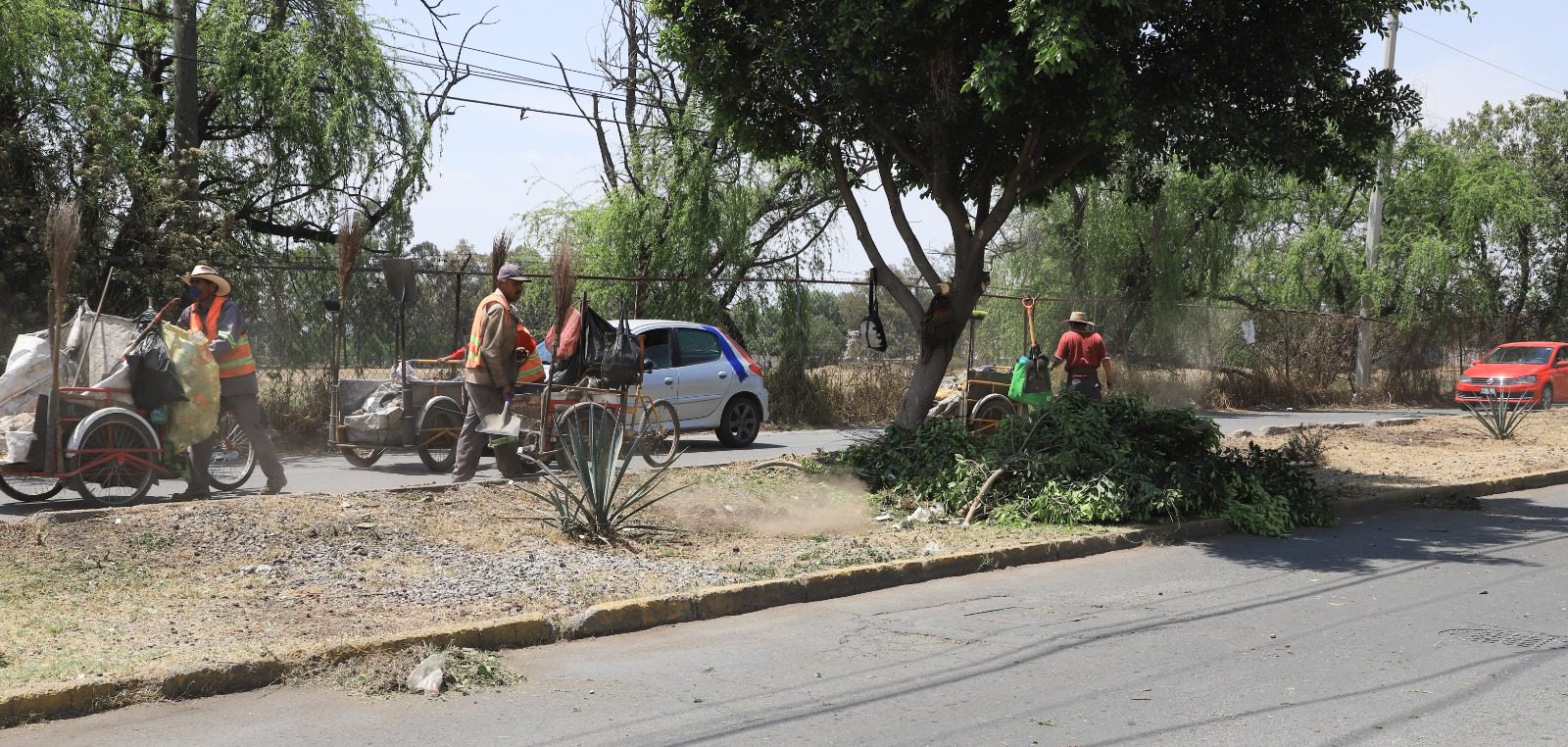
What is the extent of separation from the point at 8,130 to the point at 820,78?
9568mm

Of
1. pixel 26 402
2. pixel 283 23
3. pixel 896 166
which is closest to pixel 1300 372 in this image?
pixel 896 166

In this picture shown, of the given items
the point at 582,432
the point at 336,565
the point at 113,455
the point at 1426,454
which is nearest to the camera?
the point at 336,565

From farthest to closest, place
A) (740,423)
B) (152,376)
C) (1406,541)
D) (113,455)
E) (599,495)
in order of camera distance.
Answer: (740,423) → (1406,541) → (152,376) → (113,455) → (599,495)

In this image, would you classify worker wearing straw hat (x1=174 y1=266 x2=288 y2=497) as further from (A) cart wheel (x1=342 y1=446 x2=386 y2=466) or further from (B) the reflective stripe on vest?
(A) cart wheel (x1=342 y1=446 x2=386 y2=466)

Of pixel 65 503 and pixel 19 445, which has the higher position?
pixel 19 445

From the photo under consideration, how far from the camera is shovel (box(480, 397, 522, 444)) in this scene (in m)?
9.98

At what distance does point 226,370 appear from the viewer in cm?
972

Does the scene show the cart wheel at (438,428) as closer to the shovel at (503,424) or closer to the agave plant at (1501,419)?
the shovel at (503,424)

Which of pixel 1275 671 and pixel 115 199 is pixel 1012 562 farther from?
pixel 115 199

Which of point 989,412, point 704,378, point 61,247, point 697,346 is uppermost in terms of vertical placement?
point 61,247

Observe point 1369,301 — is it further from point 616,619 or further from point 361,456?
point 616,619

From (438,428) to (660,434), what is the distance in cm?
224

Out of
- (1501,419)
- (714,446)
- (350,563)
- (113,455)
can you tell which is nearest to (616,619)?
(350,563)

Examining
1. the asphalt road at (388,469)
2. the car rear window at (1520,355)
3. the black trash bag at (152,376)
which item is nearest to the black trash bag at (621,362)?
the asphalt road at (388,469)
